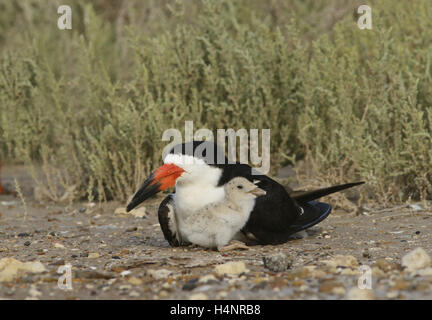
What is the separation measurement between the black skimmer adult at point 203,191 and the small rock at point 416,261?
95 cm

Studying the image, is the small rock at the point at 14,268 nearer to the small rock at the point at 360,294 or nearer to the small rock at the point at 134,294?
the small rock at the point at 134,294

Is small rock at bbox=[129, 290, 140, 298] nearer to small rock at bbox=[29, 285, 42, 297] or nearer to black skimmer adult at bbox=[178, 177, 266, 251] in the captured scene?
small rock at bbox=[29, 285, 42, 297]

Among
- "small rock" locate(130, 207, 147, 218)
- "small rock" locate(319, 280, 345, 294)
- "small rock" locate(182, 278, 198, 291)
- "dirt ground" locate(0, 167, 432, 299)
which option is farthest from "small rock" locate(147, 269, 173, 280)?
"small rock" locate(130, 207, 147, 218)

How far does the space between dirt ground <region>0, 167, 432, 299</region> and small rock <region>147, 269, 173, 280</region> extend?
0.04ft

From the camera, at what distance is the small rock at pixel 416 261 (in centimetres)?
362

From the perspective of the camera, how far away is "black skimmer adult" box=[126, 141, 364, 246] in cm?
426

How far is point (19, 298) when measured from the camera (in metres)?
3.41

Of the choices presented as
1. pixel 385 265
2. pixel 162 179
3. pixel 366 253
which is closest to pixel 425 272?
pixel 385 265

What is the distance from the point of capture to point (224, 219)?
13.9ft

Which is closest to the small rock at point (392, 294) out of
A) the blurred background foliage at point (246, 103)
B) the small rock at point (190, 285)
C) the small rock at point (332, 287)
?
the small rock at point (332, 287)

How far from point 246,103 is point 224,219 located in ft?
6.90

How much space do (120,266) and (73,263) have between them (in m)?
0.33
